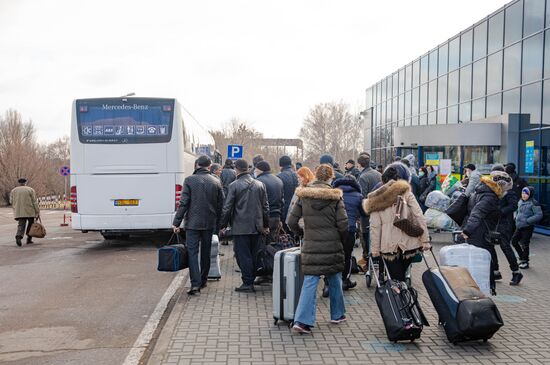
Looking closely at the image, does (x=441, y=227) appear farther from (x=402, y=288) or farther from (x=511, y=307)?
(x=402, y=288)

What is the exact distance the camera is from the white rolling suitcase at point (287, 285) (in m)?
6.27

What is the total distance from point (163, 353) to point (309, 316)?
1.57m

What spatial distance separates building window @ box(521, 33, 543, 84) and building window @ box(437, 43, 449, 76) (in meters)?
8.05

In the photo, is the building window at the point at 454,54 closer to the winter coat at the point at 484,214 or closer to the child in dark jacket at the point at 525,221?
the child in dark jacket at the point at 525,221

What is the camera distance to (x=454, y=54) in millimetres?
24453

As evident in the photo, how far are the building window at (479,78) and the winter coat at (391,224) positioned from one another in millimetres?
16421

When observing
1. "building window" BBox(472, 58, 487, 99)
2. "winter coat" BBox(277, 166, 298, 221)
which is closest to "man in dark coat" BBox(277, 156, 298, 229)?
"winter coat" BBox(277, 166, 298, 221)

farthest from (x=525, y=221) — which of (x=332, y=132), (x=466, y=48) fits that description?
(x=332, y=132)

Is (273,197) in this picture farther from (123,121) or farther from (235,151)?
(235,151)

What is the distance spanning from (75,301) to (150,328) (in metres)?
1.96

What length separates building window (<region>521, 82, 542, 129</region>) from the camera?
16.7 m

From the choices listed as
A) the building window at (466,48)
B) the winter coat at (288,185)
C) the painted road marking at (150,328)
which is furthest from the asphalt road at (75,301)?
the building window at (466,48)

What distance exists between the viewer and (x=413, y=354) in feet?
17.6

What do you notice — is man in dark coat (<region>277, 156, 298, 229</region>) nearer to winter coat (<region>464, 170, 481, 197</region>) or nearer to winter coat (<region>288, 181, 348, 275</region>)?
winter coat (<region>464, 170, 481, 197</region>)
